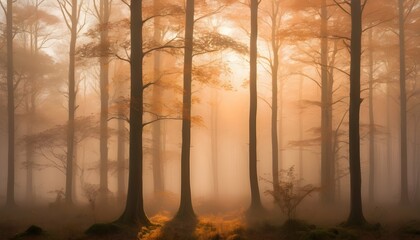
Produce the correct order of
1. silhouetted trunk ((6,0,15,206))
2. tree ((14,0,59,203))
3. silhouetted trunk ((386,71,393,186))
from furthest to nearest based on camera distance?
silhouetted trunk ((386,71,393,186))
tree ((14,0,59,203))
silhouetted trunk ((6,0,15,206))

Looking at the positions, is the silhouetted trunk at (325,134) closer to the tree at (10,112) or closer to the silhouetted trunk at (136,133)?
the silhouetted trunk at (136,133)

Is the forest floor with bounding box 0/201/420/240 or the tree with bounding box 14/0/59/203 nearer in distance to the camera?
the forest floor with bounding box 0/201/420/240

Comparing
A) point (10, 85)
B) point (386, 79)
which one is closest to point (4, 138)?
point (10, 85)

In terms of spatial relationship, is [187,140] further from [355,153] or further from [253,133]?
[355,153]

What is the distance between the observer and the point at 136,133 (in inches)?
509

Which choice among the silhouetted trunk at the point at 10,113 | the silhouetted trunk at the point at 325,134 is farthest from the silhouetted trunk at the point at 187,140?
the silhouetted trunk at the point at 10,113

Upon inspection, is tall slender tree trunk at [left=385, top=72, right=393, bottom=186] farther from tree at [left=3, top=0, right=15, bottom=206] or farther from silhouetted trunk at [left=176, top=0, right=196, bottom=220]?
tree at [left=3, top=0, right=15, bottom=206]

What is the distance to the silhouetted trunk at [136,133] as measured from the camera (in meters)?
12.7

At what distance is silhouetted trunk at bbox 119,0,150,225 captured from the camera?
12.7 meters

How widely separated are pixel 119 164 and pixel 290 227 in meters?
13.2

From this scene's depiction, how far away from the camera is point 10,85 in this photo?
20719 millimetres

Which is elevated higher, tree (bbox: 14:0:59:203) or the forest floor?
tree (bbox: 14:0:59:203)

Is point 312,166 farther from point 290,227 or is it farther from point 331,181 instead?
point 290,227

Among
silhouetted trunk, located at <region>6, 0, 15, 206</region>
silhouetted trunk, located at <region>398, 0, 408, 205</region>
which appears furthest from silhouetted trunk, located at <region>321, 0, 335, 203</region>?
silhouetted trunk, located at <region>6, 0, 15, 206</region>
